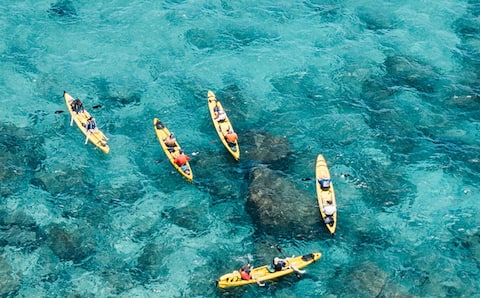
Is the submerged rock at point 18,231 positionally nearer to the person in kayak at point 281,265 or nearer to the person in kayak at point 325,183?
the person in kayak at point 281,265

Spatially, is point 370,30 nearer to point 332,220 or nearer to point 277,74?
point 277,74

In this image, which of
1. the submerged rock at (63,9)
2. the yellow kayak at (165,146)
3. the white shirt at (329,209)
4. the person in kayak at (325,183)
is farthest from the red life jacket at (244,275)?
the submerged rock at (63,9)

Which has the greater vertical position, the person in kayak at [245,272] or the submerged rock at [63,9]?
the submerged rock at [63,9]

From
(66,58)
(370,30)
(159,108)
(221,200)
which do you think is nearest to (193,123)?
(159,108)

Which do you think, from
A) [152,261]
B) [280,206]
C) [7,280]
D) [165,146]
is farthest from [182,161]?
[7,280]

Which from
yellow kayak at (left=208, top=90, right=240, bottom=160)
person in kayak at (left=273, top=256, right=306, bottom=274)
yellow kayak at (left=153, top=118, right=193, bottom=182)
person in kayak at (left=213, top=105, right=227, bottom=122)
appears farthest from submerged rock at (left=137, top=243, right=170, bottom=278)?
person in kayak at (left=213, top=105, right=227, bottom=122)

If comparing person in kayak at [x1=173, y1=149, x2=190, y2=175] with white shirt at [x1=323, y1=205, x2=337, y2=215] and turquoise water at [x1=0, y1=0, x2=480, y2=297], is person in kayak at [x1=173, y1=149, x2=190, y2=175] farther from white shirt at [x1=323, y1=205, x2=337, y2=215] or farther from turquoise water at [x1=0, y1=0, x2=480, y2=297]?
white shirt at [x1=323, y1=205, x2=337, y2=215]
